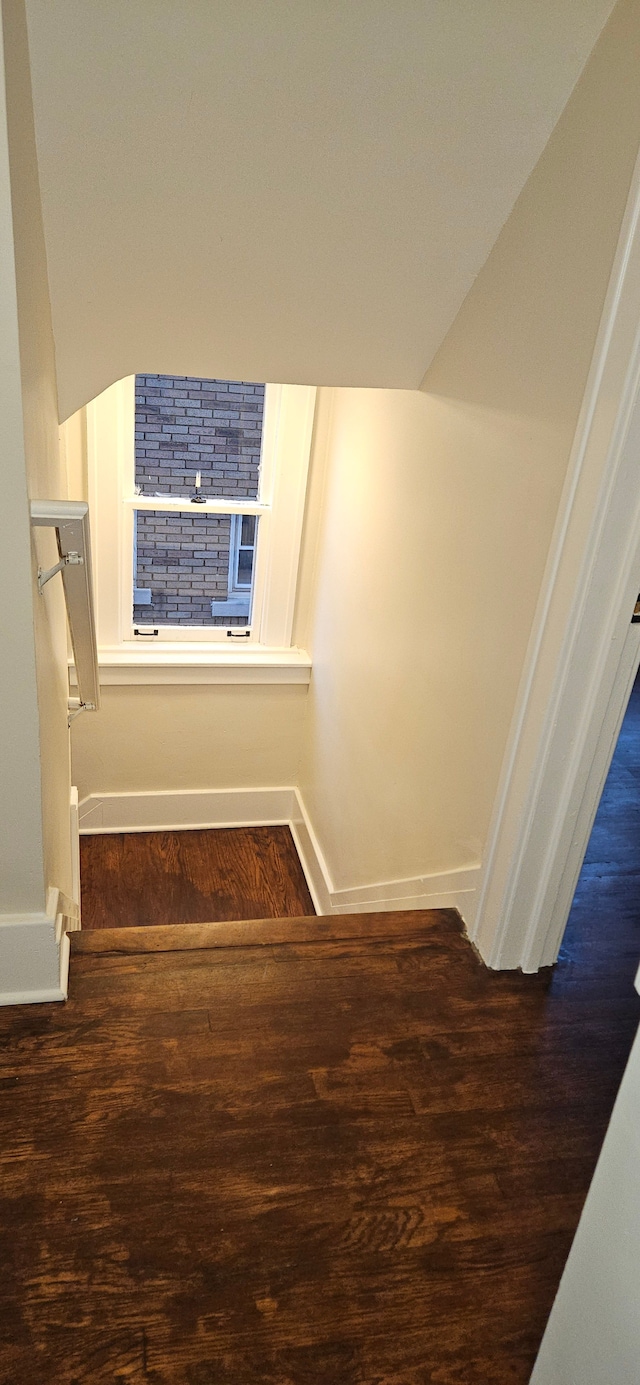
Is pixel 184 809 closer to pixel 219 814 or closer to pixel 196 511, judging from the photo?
pixel 219 814

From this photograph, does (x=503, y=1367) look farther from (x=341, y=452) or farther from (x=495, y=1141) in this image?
(x=341, y=452)

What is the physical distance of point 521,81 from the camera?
1543mm

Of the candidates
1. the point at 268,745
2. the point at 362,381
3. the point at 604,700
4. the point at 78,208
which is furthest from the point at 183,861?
the point at 78,208

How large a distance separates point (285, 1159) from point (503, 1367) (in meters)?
0.42

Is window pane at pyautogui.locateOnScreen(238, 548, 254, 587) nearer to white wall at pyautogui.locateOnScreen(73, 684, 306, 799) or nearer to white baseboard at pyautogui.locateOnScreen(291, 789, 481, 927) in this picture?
white wall at pyautogui.locateOnScreen(73, 684, 306, 799)

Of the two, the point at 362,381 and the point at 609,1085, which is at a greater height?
the point at 362,381

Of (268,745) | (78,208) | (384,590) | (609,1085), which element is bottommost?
(268,745)

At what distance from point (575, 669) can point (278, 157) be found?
107cm

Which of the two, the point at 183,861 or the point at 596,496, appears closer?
the point at 596,496

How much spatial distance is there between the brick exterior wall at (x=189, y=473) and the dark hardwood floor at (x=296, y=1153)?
6.51ft

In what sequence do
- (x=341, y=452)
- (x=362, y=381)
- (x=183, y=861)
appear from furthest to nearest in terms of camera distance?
(x=183, y=861)
(x=341, y=452)
(x=362, y=381)

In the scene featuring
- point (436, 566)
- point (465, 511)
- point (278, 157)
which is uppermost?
point (278, 157)

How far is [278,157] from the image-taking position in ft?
5.34

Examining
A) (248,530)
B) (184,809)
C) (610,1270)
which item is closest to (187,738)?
(184,809)
